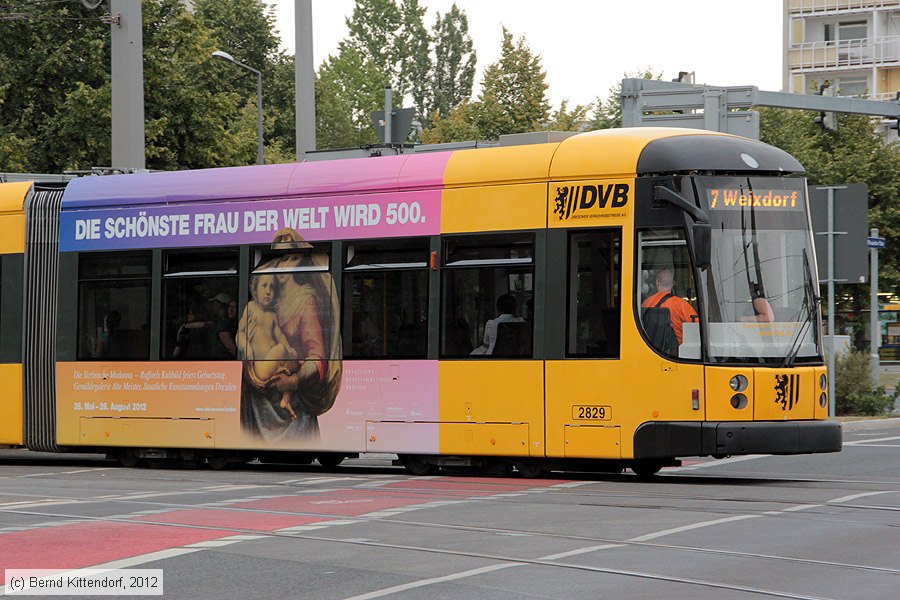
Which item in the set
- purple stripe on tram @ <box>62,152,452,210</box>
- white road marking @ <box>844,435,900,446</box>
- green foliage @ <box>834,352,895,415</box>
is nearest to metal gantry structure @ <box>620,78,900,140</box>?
white road marking @ <box>844,435,900,446</box>

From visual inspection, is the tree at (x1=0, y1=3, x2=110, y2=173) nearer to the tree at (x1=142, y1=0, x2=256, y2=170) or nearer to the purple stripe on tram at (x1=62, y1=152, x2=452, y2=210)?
the tree at (x1=142, y1=0, x2=256, y2=170)

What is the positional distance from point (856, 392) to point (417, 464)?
1422cm

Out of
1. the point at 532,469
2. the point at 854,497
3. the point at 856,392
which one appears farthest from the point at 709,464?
the point at 856,392

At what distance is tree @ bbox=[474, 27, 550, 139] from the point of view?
45.3m

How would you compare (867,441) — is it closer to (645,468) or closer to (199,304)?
(645,468)

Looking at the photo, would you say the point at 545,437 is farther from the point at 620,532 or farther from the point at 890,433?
the point at 890,433

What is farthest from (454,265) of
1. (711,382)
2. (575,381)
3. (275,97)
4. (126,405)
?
(275,97)

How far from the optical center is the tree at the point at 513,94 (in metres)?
45.3

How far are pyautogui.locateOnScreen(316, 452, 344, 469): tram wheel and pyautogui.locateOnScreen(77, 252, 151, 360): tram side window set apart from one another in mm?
2357

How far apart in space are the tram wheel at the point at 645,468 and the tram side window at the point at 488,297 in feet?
5.25

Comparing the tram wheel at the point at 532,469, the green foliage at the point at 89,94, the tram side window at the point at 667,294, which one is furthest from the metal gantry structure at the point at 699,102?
the green foliage at the point at 89,94

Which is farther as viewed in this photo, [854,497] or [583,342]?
[583,342]

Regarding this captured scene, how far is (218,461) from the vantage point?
18000 millimetres

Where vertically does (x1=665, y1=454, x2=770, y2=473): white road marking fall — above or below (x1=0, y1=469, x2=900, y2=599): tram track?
below
